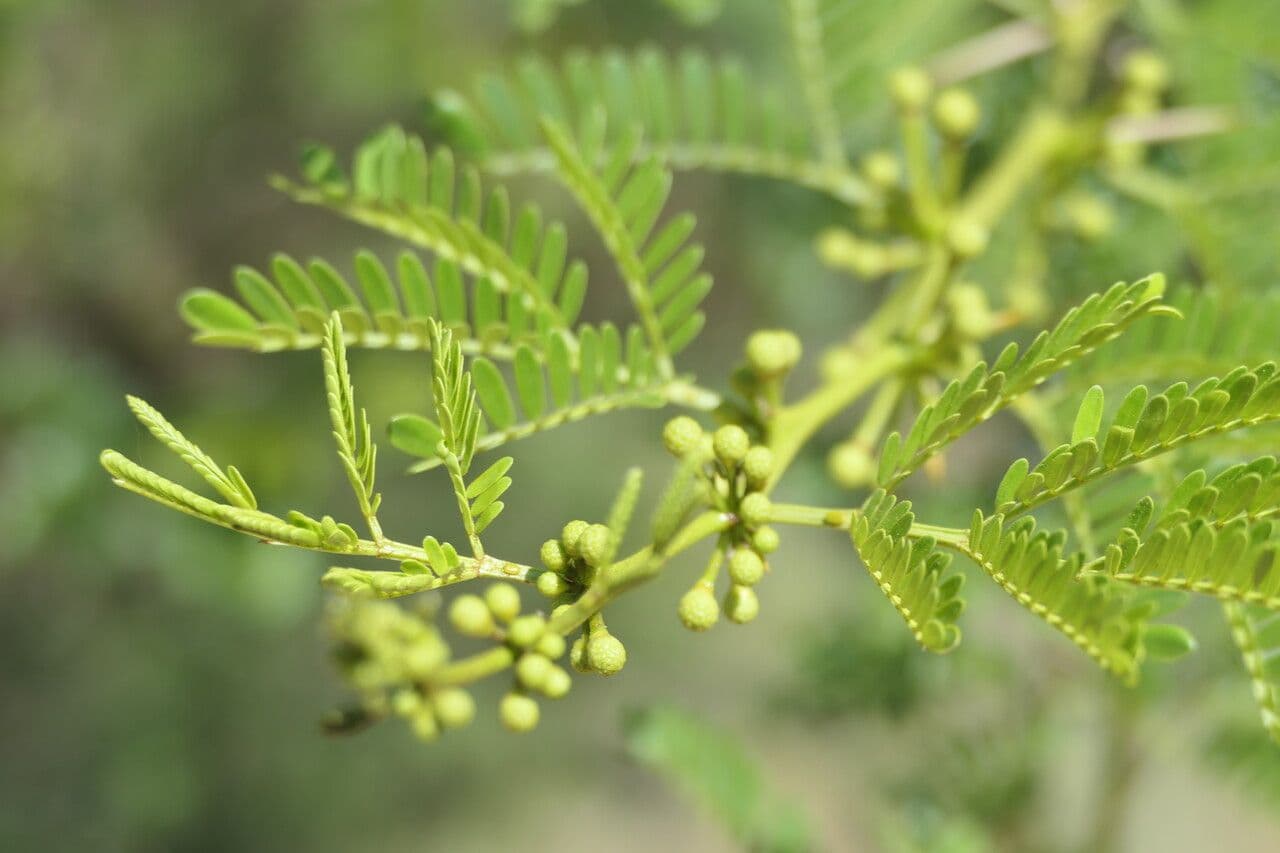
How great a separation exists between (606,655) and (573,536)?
0.15 ft

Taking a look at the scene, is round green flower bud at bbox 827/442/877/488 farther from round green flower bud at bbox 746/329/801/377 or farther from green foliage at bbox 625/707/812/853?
green foliage at bbox 625/707/812/853

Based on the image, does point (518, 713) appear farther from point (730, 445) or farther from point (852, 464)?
point (852, 464)

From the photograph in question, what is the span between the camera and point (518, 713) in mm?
438

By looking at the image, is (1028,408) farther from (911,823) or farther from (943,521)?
(911,823)

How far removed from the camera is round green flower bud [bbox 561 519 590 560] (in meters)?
0.42

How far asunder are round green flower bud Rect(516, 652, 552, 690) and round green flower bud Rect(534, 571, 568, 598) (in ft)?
0.09

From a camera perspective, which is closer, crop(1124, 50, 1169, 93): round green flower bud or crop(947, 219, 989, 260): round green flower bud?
crop(947, 219, 989, 260): round green flower bud

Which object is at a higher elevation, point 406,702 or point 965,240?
point 965,240

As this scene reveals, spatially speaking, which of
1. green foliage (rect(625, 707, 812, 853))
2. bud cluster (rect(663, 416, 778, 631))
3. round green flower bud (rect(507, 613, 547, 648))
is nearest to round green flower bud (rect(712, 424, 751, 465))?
bud cluster (rect(663, 416, 778, 631))

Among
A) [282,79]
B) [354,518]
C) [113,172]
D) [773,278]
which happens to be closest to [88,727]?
[354,518]

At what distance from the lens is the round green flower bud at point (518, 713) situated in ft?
1.43

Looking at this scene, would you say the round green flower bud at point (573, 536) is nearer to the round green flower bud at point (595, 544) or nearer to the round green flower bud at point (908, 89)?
the round green flower bud at point (595, 544)

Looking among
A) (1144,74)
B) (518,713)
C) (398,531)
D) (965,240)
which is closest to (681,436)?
(518,713)

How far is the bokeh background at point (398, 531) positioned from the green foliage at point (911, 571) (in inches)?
17.1
